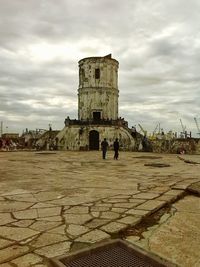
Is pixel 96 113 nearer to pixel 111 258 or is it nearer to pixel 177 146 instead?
pixel 177 146

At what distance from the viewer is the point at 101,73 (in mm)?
37125

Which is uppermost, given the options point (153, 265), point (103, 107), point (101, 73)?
point (101, 73)

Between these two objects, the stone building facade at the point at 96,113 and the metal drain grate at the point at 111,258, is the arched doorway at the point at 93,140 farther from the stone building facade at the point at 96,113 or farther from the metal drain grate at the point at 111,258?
the metal drain grate at the point at 111,258

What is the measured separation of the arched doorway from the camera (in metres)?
35.7

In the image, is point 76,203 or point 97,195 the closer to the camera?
point 76,203

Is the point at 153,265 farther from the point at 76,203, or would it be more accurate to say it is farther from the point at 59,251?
the point at 76,203

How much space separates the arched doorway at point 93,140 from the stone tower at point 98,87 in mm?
2692

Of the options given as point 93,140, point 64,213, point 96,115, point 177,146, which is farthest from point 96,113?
point 64,213

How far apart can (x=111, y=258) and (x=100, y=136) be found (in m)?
31.4

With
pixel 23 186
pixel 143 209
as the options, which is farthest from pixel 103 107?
pixel 143 209

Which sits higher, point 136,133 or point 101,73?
point 101,73

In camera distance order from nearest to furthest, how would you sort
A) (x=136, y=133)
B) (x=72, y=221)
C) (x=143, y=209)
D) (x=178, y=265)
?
(x=178, y=265), (x=72, y=221), (x=143, y=209), (x=136, y=133)

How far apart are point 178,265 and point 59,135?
33.6 m

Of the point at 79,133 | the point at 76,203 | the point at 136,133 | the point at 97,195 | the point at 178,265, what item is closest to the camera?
the point at 178,265
